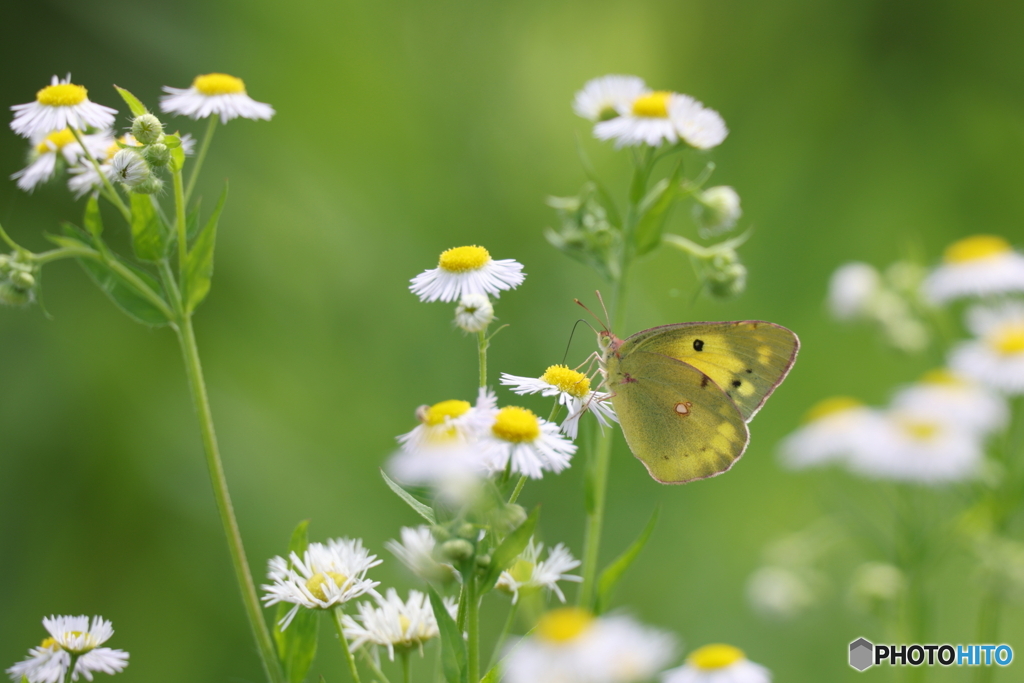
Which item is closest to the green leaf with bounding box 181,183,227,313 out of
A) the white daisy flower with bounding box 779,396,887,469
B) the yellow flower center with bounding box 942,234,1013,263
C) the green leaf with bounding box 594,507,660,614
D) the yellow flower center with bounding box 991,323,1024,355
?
the green leaf with bounding box 594,507,660,614

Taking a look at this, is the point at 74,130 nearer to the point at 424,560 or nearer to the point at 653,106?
the point at 424,560

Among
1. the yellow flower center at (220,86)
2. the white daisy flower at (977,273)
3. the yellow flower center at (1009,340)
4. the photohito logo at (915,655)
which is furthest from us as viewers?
the white daisy flower at (977,273)

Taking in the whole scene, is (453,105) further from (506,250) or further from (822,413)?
(822,413)

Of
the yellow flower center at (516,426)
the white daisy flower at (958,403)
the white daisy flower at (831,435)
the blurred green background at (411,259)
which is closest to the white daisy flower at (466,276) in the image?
the yellow flower center at (516,426)

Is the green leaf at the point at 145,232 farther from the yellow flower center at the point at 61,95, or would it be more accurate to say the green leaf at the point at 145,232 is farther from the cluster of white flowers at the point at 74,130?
the yellow flower center at the point at 61,95

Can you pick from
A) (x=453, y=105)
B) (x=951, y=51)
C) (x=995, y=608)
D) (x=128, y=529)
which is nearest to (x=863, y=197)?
(x=951, y=51)

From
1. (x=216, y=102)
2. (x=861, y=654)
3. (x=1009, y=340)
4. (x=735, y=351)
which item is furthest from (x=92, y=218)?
(x=1009, y=340)

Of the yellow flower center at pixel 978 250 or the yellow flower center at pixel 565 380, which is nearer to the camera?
the yellow flower center at pixel 565 380
